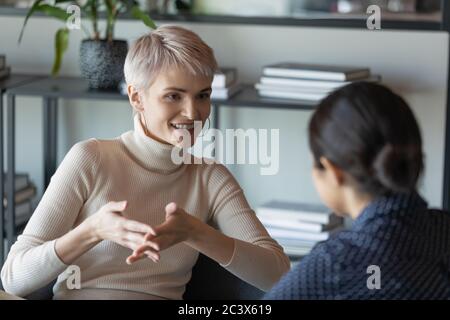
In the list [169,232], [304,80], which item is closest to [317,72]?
[304,80]

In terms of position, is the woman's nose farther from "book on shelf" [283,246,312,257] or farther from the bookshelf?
the bookshelf

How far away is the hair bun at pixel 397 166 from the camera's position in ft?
4.16

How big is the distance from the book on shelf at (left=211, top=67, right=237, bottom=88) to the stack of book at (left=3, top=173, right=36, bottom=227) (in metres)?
0.79

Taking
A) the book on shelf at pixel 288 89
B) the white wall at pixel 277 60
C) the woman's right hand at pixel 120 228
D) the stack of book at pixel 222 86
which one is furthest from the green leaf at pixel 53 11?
the woman's right hand at pixel 120 228

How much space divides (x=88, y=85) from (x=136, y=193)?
4.43ft

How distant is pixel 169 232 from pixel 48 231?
308mm

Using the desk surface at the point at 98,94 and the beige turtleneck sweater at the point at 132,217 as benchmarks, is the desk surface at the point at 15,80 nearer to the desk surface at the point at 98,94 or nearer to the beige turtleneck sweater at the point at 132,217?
the desk surface at the point at 98,94

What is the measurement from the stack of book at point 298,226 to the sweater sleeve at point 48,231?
138cm

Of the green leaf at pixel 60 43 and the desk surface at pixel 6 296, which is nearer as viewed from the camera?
the desk surface at pixel 6 296

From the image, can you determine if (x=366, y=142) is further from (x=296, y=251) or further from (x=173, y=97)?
(x=296, y=251)

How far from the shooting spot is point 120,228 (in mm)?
1562

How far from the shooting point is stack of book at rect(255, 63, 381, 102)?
2980 mm

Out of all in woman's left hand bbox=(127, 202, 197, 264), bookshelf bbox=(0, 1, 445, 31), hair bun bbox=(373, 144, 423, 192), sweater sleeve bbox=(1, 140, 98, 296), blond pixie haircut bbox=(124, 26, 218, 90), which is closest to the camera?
hair bun bbox=(373, 144, 423, 192)

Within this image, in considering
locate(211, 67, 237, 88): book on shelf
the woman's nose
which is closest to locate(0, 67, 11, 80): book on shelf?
locate(211, 67, 237, 88): book on shelf
